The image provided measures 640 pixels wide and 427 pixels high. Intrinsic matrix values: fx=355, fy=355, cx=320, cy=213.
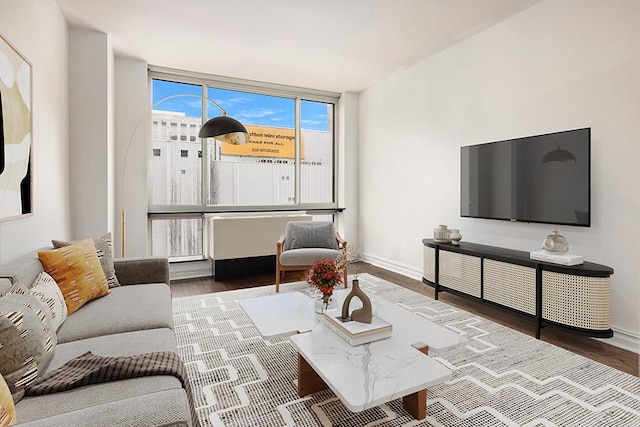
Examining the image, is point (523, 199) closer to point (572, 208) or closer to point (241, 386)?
point (572, 208)

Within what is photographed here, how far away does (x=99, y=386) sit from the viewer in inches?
48.9

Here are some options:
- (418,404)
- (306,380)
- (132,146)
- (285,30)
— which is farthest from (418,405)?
(132,146)

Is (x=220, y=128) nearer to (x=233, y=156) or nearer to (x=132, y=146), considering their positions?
(x=132, y=146)

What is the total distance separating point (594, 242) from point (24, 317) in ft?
11.7

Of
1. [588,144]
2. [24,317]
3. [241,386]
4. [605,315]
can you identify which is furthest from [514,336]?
[24,317]

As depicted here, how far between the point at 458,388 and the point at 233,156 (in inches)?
167

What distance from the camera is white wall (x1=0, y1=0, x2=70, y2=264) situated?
2246 mm

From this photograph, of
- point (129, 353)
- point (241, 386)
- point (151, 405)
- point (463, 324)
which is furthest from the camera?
point (463, 324)

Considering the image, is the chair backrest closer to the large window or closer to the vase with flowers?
the large window

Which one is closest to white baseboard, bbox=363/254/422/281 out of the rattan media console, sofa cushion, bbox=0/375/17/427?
the rattan media console

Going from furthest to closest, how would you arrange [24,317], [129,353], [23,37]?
[23,37], [129,353], [24,317]

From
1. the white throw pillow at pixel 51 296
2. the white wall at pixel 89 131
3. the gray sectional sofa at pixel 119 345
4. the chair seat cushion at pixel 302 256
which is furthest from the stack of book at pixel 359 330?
the white wall at pixel 89 131

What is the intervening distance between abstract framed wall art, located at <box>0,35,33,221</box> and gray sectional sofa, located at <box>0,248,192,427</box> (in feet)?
1.52

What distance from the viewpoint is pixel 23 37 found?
7.82 ft
